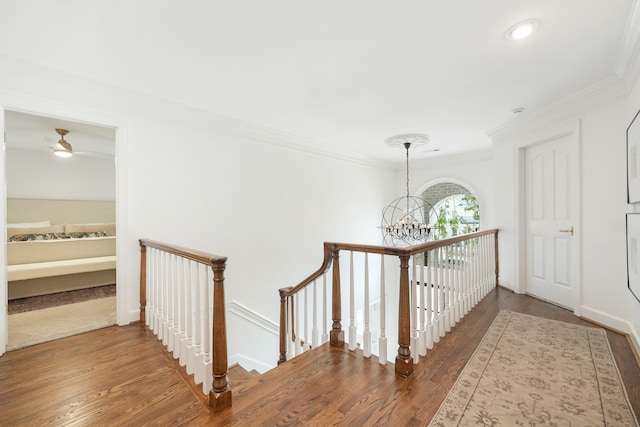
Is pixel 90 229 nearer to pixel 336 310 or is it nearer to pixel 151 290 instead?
pixel 151 290

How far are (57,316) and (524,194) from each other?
5.88 m

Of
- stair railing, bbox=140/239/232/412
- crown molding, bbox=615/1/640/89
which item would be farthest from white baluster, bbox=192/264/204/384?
crown molding, bbox=615/1/640/89

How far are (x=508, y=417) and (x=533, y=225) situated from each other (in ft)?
9.56

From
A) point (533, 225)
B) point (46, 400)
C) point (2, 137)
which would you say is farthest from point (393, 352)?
point (2, 137)

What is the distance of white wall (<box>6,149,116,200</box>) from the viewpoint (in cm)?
474

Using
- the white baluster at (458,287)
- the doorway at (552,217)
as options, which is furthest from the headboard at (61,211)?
the doorway at (552,217)

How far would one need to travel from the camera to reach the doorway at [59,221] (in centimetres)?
343

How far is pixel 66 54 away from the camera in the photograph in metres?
2.15

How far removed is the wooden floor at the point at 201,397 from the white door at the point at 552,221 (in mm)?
925

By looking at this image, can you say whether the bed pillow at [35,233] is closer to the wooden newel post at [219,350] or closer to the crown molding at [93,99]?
the crown molding at [93,99]

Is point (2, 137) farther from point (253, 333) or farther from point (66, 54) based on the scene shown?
point (253, 333)

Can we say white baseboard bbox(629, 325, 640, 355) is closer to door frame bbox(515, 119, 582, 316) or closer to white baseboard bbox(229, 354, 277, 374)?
door frame bbox(515, 119, 582, 316)

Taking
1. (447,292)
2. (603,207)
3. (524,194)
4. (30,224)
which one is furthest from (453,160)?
Answer: (30,224)

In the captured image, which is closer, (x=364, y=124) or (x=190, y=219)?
(x=190, y=219)
